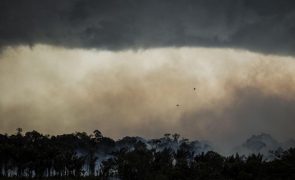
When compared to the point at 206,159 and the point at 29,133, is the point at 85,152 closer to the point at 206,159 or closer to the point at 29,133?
the point at 29,133

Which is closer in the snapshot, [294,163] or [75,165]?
[294,163]

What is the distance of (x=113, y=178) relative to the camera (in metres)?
155

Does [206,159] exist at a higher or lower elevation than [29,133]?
lower

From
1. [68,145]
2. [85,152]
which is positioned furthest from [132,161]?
[85,152]

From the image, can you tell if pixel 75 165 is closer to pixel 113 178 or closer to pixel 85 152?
pixel 113 178

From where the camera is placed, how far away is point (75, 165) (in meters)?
147

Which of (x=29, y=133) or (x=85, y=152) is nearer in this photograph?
(x=29, y=133)

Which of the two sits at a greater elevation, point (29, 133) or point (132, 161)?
point (29, 133)

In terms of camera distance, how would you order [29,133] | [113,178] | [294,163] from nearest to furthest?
1. [294,163]
2. [113,178]
3. [29,133]

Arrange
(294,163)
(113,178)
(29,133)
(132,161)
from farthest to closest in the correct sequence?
(29,133) < (113,178) < (132,161) < (294,163)

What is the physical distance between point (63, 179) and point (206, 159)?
4252 centimetres

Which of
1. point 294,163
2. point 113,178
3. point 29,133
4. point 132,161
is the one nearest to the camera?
point 294,163

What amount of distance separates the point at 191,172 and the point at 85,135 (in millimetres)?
84004

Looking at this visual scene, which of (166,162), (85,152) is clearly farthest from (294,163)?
(85,152)
